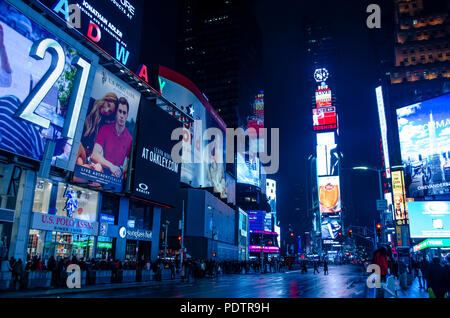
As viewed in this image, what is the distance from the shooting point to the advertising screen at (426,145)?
41281mm

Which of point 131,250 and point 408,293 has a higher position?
point 131,250

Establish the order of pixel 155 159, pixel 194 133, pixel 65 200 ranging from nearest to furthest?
1. pixel 65 200
2. pixel 155 159
3. pixel 194 133

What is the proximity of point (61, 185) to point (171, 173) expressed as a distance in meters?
15.4

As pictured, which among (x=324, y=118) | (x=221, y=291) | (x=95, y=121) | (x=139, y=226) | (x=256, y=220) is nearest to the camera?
(x=221, y=291)

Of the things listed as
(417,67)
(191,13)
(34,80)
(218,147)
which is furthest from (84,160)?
(191,13)

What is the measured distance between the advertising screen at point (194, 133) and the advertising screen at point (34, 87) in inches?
1162

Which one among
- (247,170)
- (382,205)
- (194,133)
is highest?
(247,170)

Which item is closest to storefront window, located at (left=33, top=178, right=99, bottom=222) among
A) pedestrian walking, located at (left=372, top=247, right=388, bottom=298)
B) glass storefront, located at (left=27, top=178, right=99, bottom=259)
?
glass storefront, located at (left=27, top=178, right=99, bottom=259)

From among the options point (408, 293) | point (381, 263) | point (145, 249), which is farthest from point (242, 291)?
point (145, 249)

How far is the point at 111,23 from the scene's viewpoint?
1479 inches

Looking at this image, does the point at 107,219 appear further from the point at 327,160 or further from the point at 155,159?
the point at 327,160

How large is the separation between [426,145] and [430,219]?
8.95 metres

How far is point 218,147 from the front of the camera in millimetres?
74000

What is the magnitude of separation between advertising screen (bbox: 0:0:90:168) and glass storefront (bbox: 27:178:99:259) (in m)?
3.83
